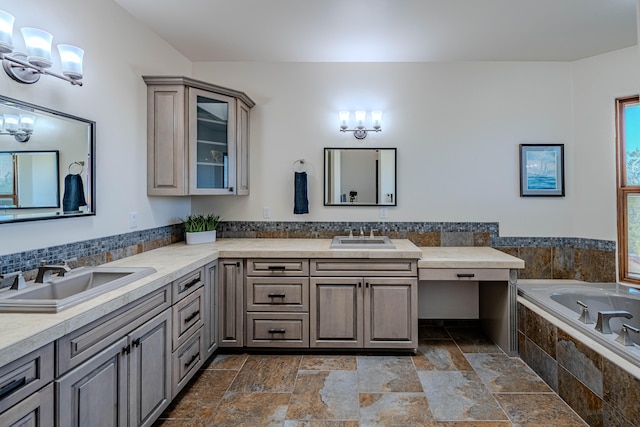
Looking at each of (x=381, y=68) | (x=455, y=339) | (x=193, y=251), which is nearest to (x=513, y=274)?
(x=455, y=339)

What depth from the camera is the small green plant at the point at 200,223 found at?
3229mm

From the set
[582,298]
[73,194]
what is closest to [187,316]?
[73,194]

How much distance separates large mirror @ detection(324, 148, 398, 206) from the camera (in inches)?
140

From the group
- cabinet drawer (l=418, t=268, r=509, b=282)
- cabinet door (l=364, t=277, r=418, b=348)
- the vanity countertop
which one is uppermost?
the vanity countertop

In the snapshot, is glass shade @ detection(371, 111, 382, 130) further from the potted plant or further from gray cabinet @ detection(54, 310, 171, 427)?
gray cabinet @ detection(54, 310, 171, 427)

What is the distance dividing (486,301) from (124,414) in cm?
301

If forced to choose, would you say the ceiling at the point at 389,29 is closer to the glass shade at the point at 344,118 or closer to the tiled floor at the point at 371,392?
the glass shade at the point at 344,118

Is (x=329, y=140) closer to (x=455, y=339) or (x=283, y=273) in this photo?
(x=283, y=273)

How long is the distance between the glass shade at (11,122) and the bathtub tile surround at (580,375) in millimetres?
3180

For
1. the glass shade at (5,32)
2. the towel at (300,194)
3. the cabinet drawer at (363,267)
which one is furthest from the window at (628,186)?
the glass shade at (5,32)

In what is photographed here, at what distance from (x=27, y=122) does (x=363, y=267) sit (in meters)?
2.30

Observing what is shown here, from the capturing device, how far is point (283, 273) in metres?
2.91

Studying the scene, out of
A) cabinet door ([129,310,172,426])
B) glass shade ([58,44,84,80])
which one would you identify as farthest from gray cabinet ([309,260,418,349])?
glass shade ([58,44,84,80])

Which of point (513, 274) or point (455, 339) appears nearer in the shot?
point (513, 274)
